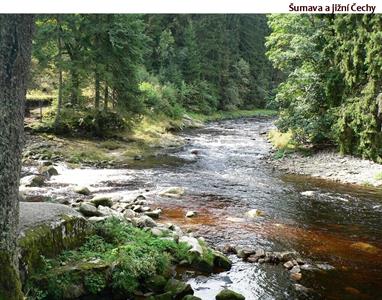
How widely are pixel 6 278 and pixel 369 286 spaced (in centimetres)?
671

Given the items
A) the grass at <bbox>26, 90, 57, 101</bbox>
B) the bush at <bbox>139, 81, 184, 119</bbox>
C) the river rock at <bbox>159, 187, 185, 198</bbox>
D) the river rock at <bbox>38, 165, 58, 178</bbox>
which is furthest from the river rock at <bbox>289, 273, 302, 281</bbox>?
the bush at <bbox>139, 81, 184, 119</bbox>

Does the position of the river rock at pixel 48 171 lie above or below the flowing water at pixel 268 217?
above

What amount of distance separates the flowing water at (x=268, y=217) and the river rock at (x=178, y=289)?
0.35 meters

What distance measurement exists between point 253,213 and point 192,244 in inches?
167

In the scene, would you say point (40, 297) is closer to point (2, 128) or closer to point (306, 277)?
point (2, 128)

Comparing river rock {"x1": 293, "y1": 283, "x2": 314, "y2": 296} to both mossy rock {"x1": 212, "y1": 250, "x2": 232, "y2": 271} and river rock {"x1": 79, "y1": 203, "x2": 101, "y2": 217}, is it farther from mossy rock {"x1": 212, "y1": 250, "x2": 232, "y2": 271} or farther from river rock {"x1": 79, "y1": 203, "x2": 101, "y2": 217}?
river rock {"x1": 79, "y1": 203, "x2": 101, "y2": 217}

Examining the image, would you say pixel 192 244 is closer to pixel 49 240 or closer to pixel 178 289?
pixel 178 289

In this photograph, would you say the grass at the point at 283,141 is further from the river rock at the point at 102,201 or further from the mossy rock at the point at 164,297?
the mossy rock at the point at 164,297

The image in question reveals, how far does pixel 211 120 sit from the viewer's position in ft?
165

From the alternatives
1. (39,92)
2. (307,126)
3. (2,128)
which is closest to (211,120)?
(39,92)

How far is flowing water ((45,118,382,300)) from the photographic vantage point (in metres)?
8.64

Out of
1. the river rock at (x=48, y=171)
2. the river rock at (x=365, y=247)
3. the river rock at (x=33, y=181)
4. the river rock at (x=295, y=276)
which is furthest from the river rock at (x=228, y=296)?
the river rock at (x=48, y=171)

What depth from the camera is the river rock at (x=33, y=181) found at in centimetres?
1534

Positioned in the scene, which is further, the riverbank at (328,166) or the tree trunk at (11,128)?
the riverbank at (328,166)
